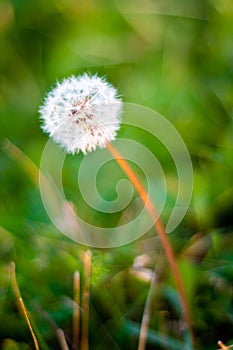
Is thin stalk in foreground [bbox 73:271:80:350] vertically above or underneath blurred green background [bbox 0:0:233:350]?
underneath

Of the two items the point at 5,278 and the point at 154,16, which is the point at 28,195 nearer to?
the point at 5,278

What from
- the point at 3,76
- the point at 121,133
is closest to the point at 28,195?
the point at 121,133

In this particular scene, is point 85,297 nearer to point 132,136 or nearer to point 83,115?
point 83,115

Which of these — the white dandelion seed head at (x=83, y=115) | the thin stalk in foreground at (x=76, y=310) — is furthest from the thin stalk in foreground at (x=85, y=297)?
the white dandelion seed head at (x=83, y=115)

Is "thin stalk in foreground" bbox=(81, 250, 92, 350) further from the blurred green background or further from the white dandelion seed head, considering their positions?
the white dandelion seed head

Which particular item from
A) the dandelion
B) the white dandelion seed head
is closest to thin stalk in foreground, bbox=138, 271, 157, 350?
the dandelion

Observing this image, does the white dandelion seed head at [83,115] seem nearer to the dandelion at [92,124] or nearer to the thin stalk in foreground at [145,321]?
the dandelion at [92,124]
